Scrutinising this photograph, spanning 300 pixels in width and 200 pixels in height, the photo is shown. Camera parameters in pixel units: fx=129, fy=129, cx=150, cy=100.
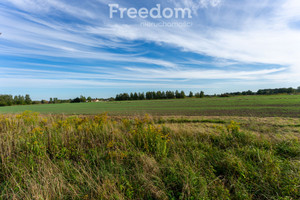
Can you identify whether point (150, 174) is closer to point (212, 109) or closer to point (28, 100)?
point (212, 109)

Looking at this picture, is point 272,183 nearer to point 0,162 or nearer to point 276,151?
point 276,151

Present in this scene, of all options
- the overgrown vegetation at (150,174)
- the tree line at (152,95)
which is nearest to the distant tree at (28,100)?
the tree line at (152,95)

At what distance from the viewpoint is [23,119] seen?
28.9ft

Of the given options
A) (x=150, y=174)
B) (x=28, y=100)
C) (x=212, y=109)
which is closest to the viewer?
(x=150, y=174)

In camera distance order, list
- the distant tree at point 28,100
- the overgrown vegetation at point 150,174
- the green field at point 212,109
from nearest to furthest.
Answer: the overgrown vegetation at point 150,174, the green field at point 212,109, the distant tree at point 28,100

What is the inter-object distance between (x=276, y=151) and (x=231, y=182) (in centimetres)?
299

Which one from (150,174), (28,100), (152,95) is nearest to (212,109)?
(150,174)

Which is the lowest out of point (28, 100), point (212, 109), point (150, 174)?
point (212, 109)

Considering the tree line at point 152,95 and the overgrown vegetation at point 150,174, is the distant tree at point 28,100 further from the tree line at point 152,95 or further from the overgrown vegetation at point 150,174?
the overgrown vegetation at point 150,174

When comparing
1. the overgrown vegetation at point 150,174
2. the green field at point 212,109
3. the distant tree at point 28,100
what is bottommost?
the green field at point 212,109

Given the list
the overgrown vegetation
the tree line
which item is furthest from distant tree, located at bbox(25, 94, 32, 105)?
the overgrown vegetation

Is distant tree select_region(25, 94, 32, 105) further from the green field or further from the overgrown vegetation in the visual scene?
the overgrown vegetation

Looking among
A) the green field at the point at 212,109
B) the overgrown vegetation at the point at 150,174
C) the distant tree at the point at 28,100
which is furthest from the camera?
the distant tree at the point at 28,100

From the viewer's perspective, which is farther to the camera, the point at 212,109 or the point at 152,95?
the point at 152,95
